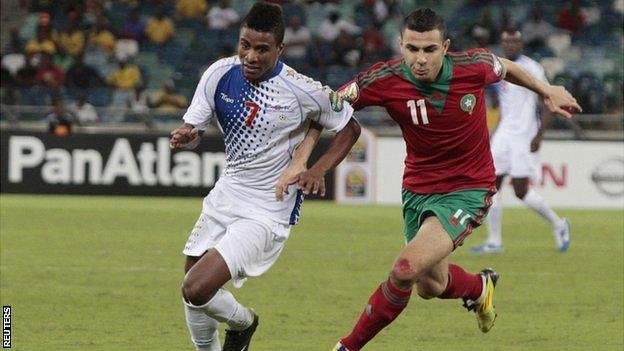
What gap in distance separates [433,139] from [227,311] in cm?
161

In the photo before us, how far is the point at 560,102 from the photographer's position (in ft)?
25.4

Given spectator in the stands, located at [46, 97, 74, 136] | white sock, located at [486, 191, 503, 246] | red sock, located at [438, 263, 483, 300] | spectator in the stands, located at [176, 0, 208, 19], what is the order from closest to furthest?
1. red sock, located at [438, 263, 483, 300]
2. white sock, located at [486, 191, 503, 246]
3. spectator in the stands, located at [46, 97, 74, 136]
4. spectator in the stands, located at [176, 0, 208, 19]

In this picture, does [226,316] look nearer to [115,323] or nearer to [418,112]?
[418,112]

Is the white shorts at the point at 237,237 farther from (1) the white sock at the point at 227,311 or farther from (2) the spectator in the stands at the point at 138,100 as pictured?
(2) the spectator in the stands at the point at 138,100

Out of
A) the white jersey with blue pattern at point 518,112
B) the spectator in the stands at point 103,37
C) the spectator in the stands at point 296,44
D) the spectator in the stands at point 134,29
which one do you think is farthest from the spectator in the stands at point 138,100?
the white jersey with blue pattern at point 518,112

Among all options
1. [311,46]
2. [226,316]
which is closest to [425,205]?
[226,316]

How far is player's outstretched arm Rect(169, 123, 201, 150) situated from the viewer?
22.9ft

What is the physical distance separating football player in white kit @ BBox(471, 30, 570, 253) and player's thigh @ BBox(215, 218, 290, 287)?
776 cm

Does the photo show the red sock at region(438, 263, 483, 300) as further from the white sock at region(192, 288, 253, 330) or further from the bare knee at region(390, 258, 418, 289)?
the white sock at region(192, 288, 253, 330)

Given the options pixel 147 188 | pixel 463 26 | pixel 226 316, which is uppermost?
pixel 226 316

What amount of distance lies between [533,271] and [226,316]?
655cm

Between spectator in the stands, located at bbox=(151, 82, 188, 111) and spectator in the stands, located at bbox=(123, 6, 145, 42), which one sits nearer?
spectator in the stands, located at bbox=(151, 82, 188, 111)

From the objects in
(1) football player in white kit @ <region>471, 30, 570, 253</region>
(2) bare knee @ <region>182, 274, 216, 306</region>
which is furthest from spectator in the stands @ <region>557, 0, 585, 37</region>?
(2) bare knee @ <region>182, 274, 216, 306</region>

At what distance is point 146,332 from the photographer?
9047mm
